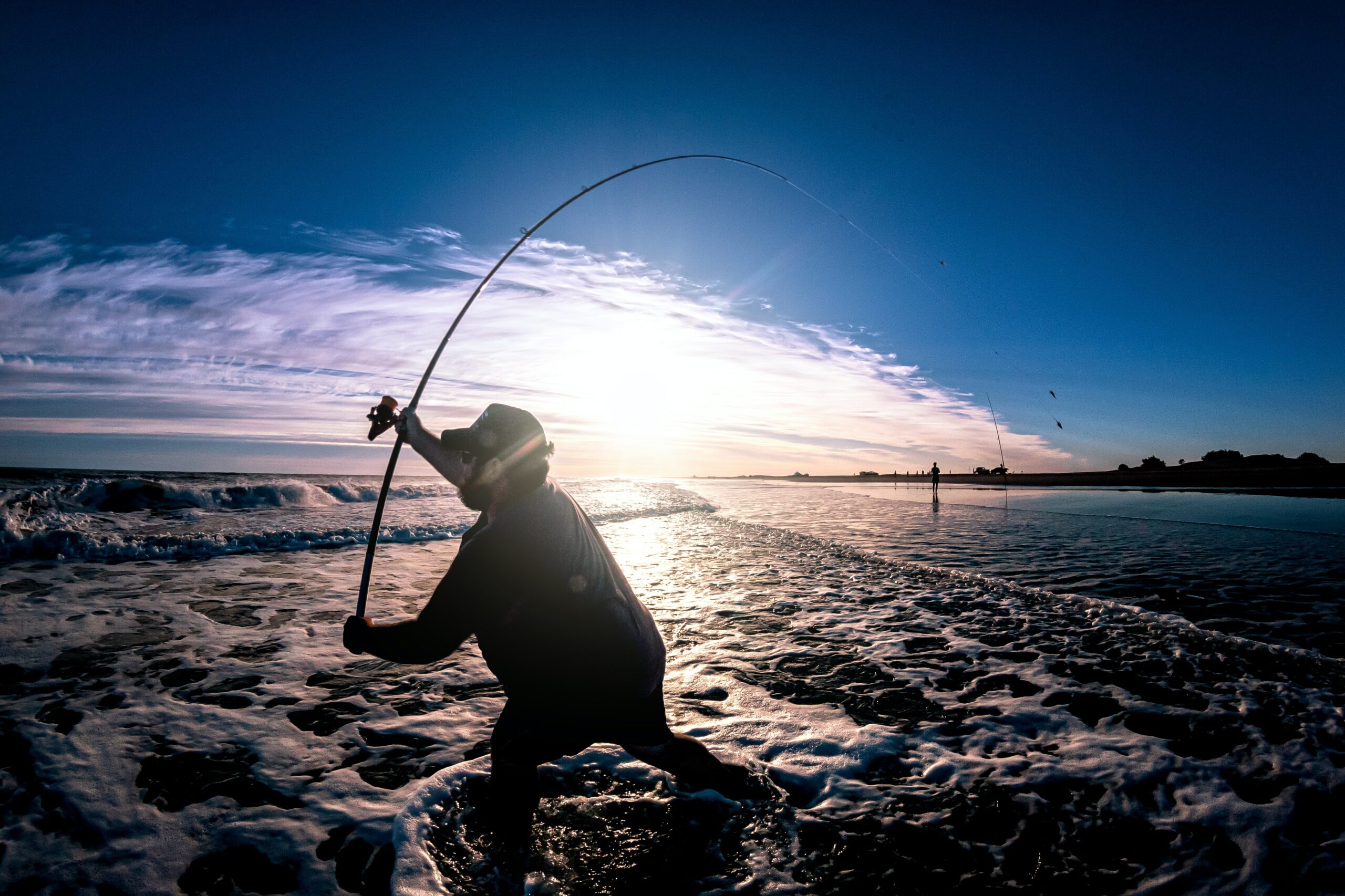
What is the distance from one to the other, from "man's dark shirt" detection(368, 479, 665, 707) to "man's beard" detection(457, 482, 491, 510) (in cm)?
9

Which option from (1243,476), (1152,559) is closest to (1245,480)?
(1243,476)

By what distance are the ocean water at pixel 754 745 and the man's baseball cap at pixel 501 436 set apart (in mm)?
1732

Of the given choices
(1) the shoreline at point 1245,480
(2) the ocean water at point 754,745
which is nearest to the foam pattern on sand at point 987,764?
(2) the ocean water at point 754,745

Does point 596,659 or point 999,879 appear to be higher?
point 596,659

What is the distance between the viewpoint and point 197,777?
9.46ft

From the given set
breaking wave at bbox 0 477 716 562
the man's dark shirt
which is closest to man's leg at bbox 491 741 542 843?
the man's dark shirt

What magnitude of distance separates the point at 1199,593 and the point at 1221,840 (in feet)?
20.5

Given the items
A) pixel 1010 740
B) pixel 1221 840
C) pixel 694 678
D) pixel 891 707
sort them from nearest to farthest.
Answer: pixel 1221 840 → pixel 1010 740 → pixel 891 707 → pixel 694 678

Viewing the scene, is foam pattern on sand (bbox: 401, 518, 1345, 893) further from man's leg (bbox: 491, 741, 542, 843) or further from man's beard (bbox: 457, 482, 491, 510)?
man's beard (bbox: 457, 482, 491, 510)

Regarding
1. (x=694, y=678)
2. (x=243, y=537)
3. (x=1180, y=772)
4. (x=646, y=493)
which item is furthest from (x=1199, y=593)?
(x=646, y=493)

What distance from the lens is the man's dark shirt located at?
211cm

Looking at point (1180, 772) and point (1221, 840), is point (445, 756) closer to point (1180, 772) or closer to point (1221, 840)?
point (1221, 840)

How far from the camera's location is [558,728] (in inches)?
92.0

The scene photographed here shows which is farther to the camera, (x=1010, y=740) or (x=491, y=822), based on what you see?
(x=1010, y=740)
